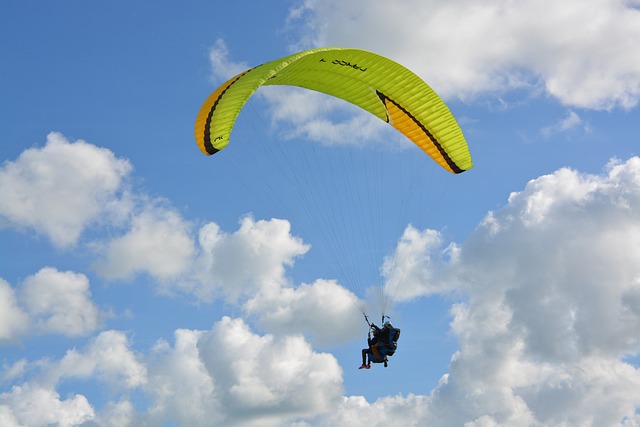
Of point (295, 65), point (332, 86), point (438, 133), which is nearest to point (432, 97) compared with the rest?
point (438, 133)

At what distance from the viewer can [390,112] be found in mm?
36375

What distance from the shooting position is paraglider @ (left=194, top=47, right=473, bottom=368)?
3025 cm

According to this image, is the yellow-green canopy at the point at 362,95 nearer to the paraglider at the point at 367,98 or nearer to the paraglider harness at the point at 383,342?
the paraglider at the point at 367,98

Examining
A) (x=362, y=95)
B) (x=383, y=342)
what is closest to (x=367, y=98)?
(x=362, y=95)

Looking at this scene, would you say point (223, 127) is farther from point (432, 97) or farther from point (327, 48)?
point (432, 97)

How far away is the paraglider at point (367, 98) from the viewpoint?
30.2 metres

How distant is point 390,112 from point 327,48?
5.34 metres

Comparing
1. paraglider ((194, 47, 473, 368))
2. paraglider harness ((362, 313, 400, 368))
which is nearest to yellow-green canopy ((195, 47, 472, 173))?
paraglider ((194, 47, 473, 368))

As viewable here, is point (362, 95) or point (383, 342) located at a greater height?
point (362, 95)

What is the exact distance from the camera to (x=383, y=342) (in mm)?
33281

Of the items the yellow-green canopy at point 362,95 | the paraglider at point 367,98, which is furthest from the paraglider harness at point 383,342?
the yellow-green canopy at point 362,95

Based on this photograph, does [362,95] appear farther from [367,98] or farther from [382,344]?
[382,344]

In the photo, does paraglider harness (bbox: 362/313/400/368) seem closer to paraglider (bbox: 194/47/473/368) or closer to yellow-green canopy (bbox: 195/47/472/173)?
paraglider (bbox: 194/47/473/368)

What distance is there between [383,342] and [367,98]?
8.81 meters
